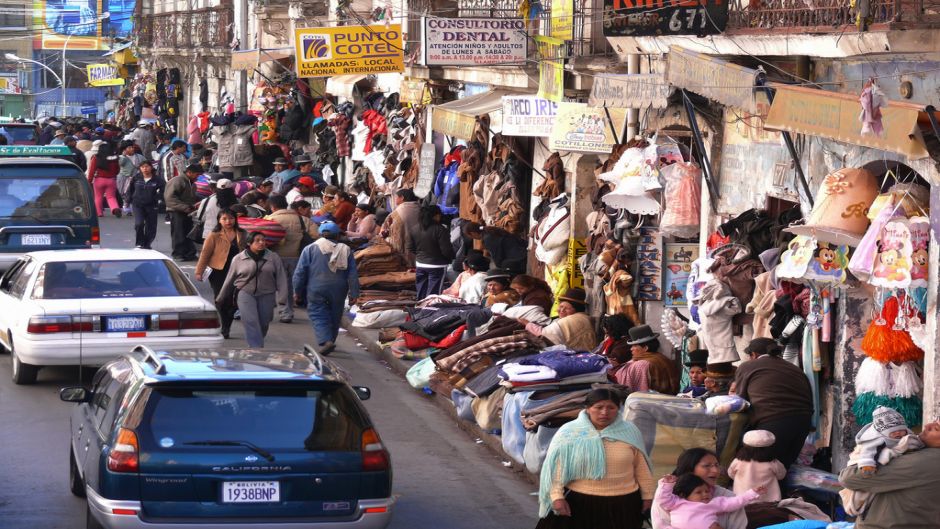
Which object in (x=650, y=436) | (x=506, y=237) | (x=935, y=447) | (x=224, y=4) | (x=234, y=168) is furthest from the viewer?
(x=224, y=4)

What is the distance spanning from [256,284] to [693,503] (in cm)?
817

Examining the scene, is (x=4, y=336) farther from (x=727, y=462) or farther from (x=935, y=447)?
(x=935, y=447)

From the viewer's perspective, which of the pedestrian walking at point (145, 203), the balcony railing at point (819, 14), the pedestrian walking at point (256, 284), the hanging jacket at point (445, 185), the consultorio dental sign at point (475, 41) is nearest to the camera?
the balcony railing at point (819, 14)

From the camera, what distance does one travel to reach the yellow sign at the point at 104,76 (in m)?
58.2

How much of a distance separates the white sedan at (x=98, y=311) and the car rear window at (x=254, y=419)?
18.1 feet

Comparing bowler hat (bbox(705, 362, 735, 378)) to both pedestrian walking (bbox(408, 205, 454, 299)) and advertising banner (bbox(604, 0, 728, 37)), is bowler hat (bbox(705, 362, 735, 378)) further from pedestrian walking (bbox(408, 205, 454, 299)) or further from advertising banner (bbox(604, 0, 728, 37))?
pedestrian walking (bbox(408, 205, 454, 299))

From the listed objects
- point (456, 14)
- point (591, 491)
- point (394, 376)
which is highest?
point (456, 14)

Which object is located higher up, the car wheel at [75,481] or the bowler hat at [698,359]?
the bowler hat at [698,359]

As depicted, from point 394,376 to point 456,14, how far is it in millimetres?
7489

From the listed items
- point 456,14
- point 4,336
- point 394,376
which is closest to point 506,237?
point 394,376

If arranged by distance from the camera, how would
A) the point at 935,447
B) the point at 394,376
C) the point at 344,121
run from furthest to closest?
the point at 344,121 → the point at 394,376 → the point at 935,447

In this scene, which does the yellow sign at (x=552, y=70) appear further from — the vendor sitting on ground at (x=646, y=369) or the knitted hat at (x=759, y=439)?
the knitted hat at (x=759, y=439)

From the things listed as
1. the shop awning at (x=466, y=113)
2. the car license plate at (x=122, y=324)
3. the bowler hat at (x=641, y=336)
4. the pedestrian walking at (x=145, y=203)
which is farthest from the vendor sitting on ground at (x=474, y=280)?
the pedestrian walking at (x=145, y=203)

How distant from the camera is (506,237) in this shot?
60.8 feet
